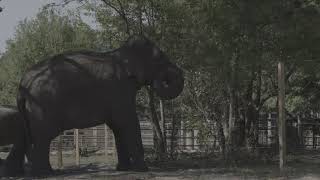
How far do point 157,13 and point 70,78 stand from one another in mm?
4740

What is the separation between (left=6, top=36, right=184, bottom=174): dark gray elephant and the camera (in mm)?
13281

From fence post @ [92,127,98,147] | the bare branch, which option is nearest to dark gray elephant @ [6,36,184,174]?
the bare branch

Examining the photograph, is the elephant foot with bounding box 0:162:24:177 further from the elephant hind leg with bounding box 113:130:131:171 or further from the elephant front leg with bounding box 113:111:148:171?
the elephant front leg with bounding box 113:111:148:171

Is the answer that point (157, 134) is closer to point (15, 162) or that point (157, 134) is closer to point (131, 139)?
point (131, 139)

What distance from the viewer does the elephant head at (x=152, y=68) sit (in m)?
14.0

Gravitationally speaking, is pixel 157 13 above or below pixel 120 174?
above

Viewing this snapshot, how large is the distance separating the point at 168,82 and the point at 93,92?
1.82m

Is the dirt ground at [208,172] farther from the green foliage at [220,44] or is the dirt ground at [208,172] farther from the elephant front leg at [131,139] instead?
the green foliage at [220,44]

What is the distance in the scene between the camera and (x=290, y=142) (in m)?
23.3

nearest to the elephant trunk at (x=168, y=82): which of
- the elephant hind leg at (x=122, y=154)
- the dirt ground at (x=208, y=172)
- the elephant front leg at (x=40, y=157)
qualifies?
the elephant hind leg at (x=122, y=154)

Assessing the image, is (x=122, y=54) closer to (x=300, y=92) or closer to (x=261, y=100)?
(x=261, y=100)

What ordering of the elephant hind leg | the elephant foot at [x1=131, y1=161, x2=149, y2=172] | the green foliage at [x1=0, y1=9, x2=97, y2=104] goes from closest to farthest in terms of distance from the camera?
1. the elephant foot at [x1=131, y1=161, x2=149, y2=172]
2. the elephant hind leg
3. the green foliage at [x1=0, y1=9, x2=97, y2=104]

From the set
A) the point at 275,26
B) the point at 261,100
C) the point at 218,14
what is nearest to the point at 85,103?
the point at 218,14

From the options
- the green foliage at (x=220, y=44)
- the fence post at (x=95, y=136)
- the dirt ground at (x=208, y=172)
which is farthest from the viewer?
the fence post at (x=95, y=136)
